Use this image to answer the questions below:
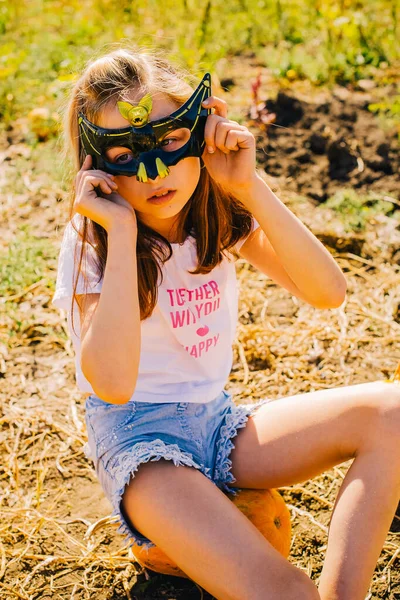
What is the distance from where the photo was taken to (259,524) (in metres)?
2.33

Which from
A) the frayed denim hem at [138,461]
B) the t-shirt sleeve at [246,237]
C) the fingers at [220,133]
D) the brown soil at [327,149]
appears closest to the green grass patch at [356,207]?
the brown soil at [327,149]

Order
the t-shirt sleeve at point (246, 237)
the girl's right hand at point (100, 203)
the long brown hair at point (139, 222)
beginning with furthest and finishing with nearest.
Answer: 1. the t-shirt sleeve at point (246, 237)
2. the long brown hair at point (139, 222)
3. the girl's right hand at point (100, 203)

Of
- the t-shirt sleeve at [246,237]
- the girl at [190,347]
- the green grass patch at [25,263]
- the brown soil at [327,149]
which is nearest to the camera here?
the girl at [190,347]

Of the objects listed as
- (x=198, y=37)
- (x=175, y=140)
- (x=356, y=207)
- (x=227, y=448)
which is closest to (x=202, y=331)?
(x=227, y=448)

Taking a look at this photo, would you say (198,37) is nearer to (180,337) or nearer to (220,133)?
(220,133)

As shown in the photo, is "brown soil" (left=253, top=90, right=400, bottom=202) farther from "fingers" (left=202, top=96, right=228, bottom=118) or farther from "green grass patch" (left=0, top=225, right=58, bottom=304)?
"fingers" (left=202, top=96, right=228, bottom=118)

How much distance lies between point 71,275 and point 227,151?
0.65 m

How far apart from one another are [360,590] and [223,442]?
633 mm

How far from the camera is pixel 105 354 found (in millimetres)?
2111

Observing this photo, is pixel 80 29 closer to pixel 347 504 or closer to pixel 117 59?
pixel 117 59

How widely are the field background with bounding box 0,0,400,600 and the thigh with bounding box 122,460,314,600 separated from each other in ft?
1.58

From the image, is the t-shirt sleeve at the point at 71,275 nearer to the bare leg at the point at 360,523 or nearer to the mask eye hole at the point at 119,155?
the mask eye hole at the point at 119,155

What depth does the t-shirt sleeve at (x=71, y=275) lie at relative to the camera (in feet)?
7.42

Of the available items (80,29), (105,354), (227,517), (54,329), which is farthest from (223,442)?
(80,29)
